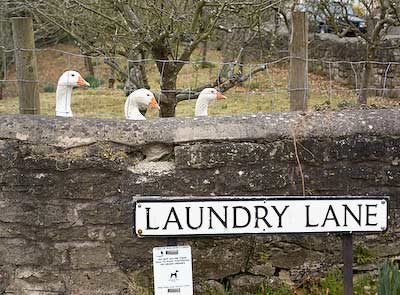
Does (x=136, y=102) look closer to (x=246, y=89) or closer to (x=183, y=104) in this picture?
(x=183, y=104)

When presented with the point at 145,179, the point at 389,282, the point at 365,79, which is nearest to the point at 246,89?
the point at 365,79

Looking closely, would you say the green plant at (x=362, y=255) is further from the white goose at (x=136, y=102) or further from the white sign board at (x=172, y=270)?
the white goose at (x=136, y=102)

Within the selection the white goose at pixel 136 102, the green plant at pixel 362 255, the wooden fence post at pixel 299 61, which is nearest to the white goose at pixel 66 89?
the white goose at pixel 136 102

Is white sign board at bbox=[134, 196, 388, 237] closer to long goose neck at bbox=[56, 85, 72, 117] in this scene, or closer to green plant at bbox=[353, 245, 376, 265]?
green plant at bbox=[353, 245, 376, 265]

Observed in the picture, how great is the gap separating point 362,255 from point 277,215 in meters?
1.51

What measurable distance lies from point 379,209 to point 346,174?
3.87ft

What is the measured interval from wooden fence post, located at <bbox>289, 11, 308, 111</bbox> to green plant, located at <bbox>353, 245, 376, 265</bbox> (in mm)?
1232

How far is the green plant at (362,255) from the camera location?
3.85 metres

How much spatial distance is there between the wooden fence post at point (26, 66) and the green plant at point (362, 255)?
249 cm

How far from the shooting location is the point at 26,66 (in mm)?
4453

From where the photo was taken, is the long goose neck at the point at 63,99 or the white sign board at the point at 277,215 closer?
the white sign board at the point at 277,215

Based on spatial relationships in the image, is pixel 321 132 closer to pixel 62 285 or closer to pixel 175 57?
pixel 62 285

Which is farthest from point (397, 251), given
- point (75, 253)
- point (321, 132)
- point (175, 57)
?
point (175, 57)

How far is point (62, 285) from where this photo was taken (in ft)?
12.1
